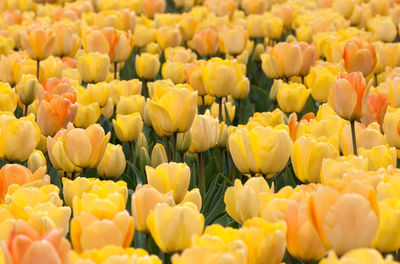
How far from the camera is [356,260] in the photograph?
1.23 meters

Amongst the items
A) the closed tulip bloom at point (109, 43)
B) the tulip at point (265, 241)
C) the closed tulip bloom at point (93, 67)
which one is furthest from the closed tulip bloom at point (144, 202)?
the closed tulip bloom at point (109, 43)

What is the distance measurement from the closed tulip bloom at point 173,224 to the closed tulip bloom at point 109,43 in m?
2.70

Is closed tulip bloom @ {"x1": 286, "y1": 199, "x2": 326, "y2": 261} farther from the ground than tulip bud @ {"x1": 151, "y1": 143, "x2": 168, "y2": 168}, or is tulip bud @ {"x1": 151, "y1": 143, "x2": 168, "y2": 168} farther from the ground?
closed tulip bloom @ {"x1": 286, "y1": 199, "x2": 326, "y2": 261}

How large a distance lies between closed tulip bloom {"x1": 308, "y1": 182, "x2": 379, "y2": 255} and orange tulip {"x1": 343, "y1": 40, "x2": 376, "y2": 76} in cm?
222

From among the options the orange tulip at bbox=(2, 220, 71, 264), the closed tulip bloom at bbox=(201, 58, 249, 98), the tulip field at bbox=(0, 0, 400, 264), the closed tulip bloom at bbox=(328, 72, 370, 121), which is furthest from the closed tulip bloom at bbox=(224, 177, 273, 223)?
the closed tulip bloom at bbox=(201, 58, 249, 98)

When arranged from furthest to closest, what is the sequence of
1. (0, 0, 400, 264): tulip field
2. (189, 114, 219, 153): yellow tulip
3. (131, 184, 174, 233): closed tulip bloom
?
(189, 114, 219, 153): yellow tulip → (131, 184, 174, 233): closed tulip bloom → (0, 0, 400, 264): tulip field

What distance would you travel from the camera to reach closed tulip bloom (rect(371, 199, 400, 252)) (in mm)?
1611

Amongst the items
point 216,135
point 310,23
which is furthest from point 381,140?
point 310,23

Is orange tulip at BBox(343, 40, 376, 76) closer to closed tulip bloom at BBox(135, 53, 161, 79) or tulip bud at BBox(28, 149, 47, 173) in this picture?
closed tulip bloom at BBox(135, 53, 161, 79)

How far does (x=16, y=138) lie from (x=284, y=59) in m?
1.70

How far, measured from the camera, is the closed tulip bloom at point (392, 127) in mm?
2578

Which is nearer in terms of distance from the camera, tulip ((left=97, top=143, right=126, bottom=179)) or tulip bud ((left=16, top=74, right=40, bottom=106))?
tulip ((left=97, top=143, right=126, bottom=179))

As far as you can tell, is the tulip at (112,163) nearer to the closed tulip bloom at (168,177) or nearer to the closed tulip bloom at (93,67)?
the closed tulip bloom at (168,177)

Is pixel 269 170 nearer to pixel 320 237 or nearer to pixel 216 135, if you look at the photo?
pixel 216 135
